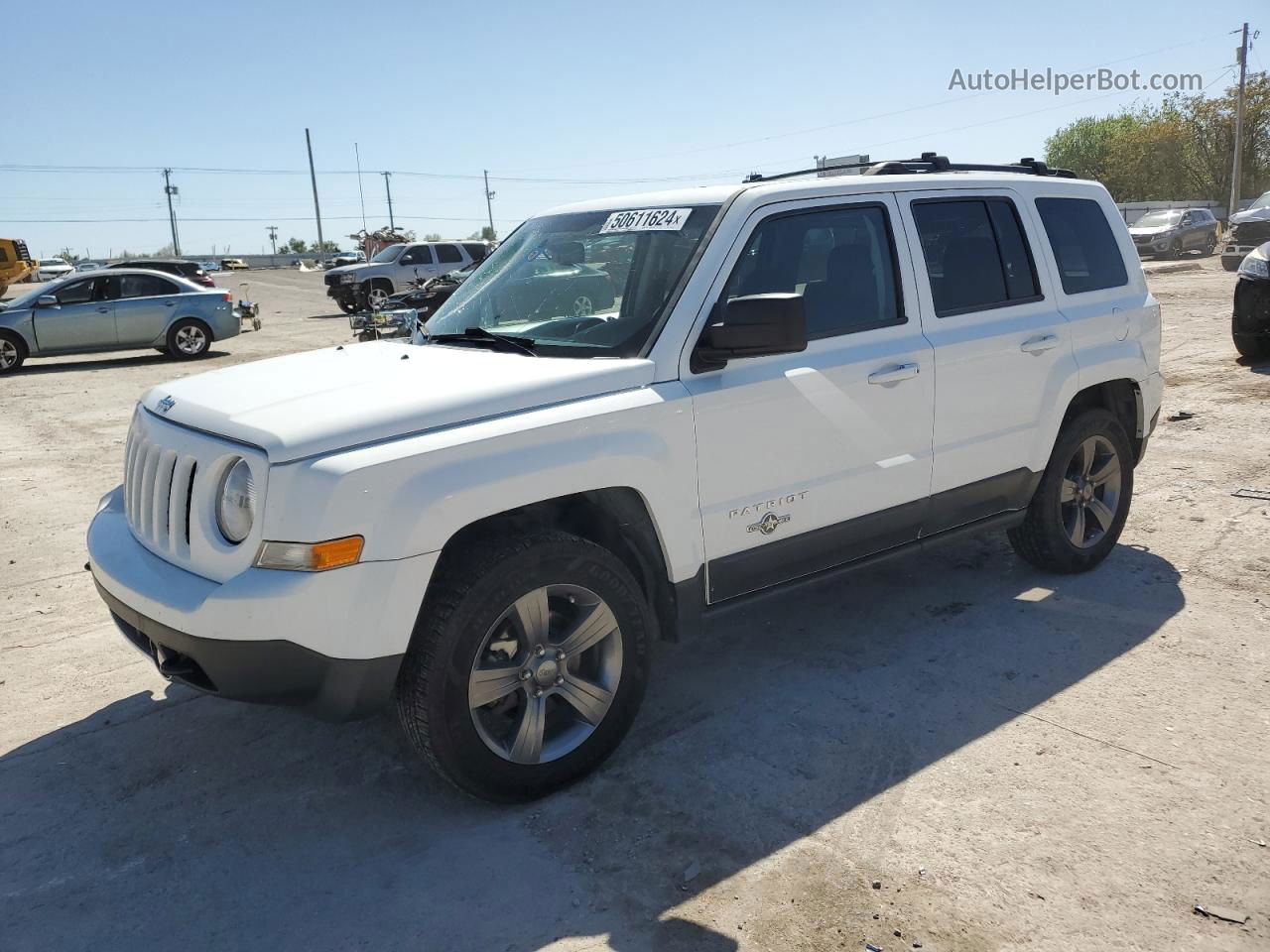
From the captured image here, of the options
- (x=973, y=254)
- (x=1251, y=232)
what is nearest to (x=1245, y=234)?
(x=1251, y=232)

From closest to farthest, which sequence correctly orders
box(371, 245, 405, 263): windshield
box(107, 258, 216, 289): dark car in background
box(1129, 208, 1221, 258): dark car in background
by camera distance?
1. box(107, 258, 216, 289): dark car in background
2. box(371, 245, 405, 263): windshield
3. box(1129, 208, 1221, 258): dark car in background

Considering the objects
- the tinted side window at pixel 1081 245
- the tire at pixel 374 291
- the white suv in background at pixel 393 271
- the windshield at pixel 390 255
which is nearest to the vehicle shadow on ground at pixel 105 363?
the tire at pixel 374 291

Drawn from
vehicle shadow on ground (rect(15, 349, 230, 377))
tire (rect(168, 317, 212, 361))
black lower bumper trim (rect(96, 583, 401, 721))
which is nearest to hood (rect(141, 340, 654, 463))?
black lower bumper trim (rect(96, 583, 401, 721))

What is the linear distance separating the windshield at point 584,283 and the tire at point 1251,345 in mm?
9244

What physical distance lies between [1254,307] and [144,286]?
16.4 m

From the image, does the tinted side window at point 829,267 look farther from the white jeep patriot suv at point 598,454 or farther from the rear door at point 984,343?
the rear door at point 984,343

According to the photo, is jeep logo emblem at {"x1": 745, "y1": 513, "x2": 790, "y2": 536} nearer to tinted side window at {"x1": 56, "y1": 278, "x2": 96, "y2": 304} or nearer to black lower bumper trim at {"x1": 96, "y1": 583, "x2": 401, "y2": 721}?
black lower bumper trim at {"x1": 96, "y1": 583, "x2": 401, "y2": 721}

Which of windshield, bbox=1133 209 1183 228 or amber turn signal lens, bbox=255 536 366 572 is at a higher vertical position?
windshield, bbox=1133 209 1183 228

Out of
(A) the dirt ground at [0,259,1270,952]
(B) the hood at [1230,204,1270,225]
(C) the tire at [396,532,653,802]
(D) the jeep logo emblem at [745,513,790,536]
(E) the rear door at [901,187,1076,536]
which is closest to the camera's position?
(A) the dirt ground at [0,259,1270,952]

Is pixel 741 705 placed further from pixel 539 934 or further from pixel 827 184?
pixel 827 184

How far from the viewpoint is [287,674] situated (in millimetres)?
2939

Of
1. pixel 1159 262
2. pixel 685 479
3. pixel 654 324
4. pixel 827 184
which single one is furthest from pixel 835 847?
pixel 1159 262

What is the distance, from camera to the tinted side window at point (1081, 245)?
4965 millimetres

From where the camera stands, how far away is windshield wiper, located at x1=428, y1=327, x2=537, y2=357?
3787mm
